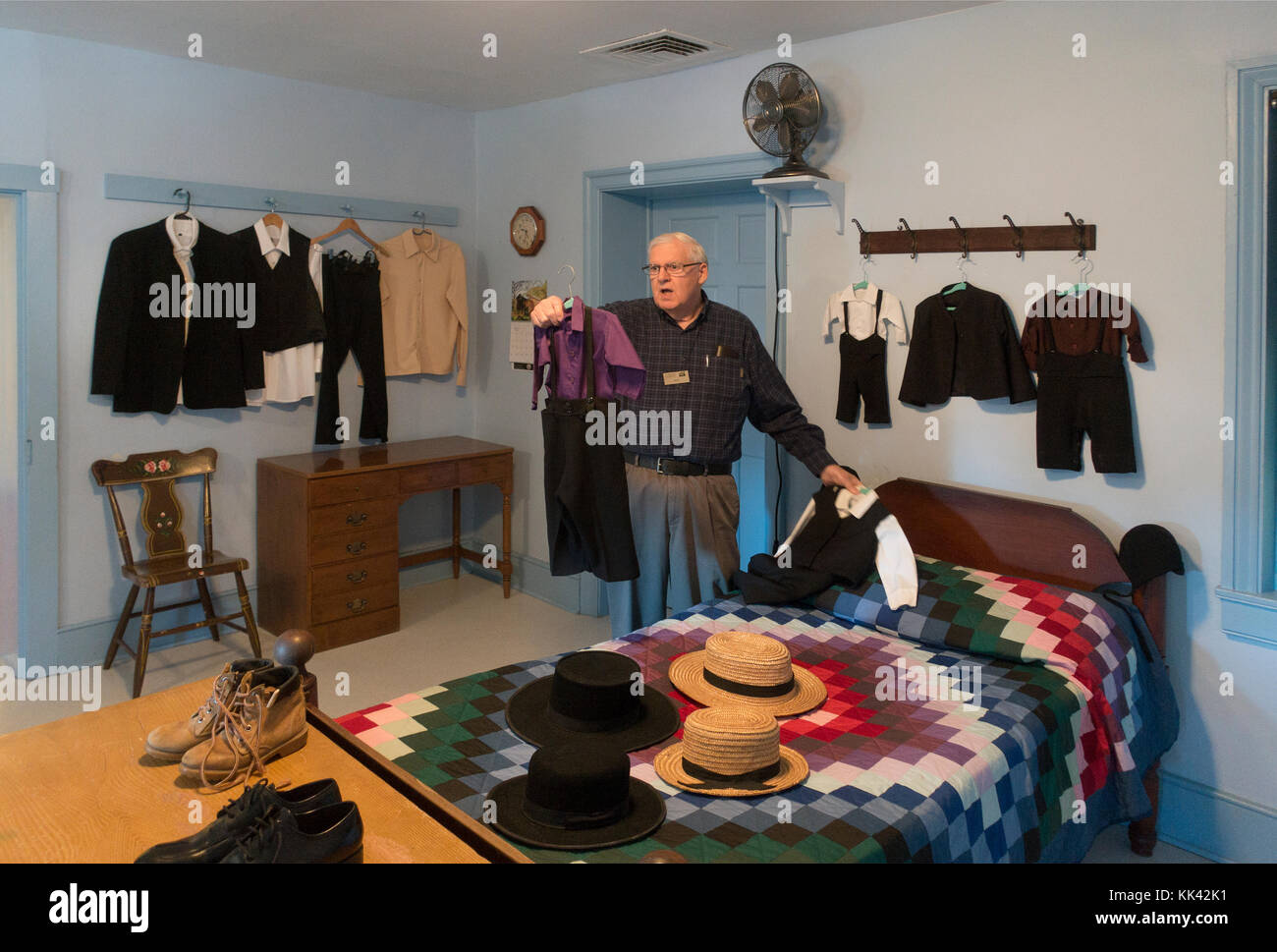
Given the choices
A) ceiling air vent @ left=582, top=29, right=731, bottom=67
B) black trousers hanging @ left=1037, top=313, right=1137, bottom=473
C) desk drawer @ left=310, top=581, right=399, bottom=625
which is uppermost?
ceiling air vent @ left=582, top=29, right=731, bottom=67

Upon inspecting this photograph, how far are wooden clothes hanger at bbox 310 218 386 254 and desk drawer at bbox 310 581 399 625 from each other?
1.73 metres

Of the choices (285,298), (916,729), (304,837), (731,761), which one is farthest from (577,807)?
(285,298)

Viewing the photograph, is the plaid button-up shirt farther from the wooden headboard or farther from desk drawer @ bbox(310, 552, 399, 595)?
desk drawer @ bbox(310, 552, 399, 595)

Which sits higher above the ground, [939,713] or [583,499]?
[583,499]

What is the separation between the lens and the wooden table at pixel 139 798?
4.60ft

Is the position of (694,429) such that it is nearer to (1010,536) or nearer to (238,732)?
(1010,536)

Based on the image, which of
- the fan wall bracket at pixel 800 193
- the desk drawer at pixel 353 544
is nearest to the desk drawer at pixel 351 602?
the desk drawer at pixel 353 544

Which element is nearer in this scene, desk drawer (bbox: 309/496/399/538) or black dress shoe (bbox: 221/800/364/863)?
black dress shoe (bbox: 221/800/364/863)

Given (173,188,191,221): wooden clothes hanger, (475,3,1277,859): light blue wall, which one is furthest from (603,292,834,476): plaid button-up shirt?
(173,188,191,221): wooden clothes hanger

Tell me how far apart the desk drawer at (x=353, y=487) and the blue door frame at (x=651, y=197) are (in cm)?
108

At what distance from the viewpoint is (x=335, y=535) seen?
4.42 metres

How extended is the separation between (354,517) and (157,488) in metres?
0.83

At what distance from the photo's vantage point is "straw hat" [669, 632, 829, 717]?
2.38 metres

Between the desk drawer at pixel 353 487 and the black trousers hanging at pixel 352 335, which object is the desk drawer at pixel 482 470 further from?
the black trousers hanging at pixel 352 335
